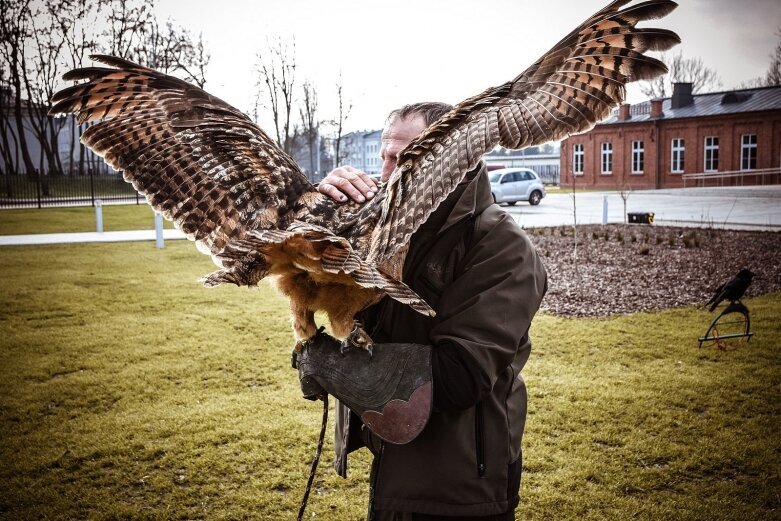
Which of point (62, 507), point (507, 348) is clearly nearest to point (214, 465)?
point (62, 507)

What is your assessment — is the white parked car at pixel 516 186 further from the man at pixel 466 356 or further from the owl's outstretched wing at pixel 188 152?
the man at pixel 466 356

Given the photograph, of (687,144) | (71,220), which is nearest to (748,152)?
(687,144)

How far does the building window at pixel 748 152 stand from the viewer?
1641 inches

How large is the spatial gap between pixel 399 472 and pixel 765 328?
772 centimetres

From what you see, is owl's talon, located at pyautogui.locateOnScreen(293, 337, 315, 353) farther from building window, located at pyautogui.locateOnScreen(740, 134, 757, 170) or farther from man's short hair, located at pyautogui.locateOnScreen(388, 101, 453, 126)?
building window, located at pyautogui.locateOnScreen(740, 134, 757, 170)

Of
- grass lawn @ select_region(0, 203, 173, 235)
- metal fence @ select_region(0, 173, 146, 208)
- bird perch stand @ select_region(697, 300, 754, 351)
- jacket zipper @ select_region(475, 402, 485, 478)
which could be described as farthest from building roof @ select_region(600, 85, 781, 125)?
jacket zipper @ select_region(475, 402, 485, 478)

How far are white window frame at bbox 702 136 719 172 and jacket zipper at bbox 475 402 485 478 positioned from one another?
4896 centimetres

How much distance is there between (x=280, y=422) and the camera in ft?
17.2

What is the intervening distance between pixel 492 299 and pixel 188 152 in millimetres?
1782

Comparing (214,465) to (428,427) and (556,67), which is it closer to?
(428,427)

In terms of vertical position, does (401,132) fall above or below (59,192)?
below

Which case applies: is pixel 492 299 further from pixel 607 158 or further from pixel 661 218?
pixel 607 158

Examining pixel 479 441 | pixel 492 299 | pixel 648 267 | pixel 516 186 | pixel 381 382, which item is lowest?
pixel 648 267

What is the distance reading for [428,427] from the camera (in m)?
2.10
